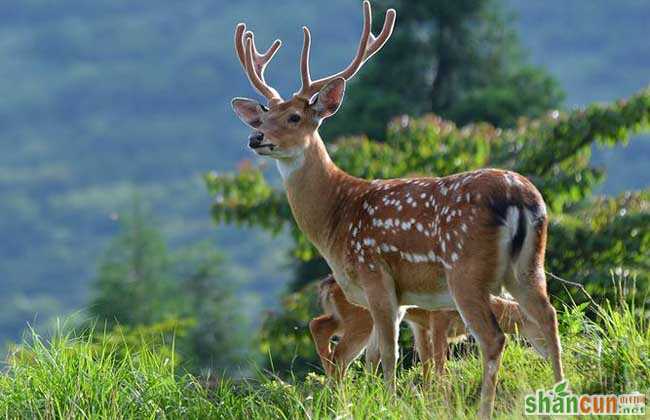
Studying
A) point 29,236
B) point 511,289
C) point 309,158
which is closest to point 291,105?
point 309,158

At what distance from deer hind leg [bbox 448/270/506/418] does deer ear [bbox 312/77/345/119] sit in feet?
7.48

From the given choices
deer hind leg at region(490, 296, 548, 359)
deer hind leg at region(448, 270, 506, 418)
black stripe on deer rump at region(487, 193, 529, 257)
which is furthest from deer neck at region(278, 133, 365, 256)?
black stripe on deer rump at region(487, 193, 529, 257)

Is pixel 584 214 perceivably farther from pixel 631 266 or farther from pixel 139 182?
pixel 139 182

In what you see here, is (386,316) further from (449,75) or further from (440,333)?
(449,75)

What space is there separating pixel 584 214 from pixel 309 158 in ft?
27.5

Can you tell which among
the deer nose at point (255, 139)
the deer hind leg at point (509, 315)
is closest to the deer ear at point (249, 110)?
the deer nose at point (255, 139)

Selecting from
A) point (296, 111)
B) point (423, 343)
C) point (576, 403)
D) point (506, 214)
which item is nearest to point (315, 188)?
point (296, 111)

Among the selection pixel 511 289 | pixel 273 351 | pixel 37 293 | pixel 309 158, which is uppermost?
pixel 309 158

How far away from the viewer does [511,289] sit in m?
8.23

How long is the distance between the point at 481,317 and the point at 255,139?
2.32 meters

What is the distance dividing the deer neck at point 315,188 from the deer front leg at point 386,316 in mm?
861

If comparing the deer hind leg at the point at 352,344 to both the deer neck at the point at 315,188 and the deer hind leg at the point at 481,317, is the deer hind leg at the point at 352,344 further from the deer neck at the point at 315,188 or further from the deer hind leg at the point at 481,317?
the deer hind leg at the point at 481,317

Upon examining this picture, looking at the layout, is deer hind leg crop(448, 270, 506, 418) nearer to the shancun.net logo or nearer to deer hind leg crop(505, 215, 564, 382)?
deer hind leg crop(505, 215, 564, 382)

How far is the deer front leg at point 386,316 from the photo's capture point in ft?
29.1
